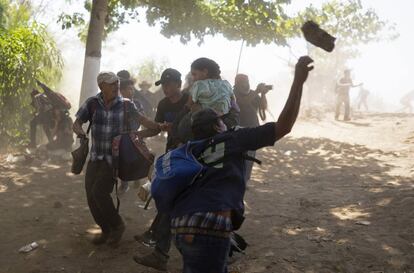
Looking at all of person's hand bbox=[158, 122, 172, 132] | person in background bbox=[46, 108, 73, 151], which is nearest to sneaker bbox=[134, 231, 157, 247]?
person's hand bbox=[158, 122, 172, 132]

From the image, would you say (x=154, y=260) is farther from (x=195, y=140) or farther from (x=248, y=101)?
(x=248, y=101)

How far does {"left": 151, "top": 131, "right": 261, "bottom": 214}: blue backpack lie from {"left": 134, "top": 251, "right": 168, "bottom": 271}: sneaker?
5.23 ft

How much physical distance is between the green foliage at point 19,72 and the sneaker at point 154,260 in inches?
285

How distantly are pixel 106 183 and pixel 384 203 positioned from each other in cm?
385

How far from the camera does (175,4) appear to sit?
11125 millimetres

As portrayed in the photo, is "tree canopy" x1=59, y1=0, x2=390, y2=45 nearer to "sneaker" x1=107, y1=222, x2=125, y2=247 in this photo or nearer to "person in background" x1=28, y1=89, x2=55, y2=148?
"person in background" x1=28, y1=89, x2=55, y2=148

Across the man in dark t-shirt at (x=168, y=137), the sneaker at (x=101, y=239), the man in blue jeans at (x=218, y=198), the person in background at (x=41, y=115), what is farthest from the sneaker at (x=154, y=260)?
the person in background at (x=41, y=115)

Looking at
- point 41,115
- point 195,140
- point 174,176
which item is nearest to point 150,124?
point 195,140

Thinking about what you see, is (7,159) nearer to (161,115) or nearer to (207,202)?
(161,115)

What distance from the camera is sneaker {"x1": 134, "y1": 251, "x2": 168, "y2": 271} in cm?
375

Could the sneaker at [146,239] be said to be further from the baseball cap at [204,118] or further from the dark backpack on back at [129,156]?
the baseball cap at [204,118]

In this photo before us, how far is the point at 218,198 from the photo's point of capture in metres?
2.27

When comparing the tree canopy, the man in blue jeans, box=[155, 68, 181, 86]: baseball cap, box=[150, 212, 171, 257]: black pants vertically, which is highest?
the tree canopy

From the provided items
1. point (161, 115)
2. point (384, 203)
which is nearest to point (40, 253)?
point (161, 115)
